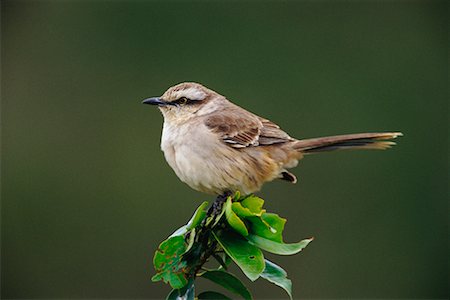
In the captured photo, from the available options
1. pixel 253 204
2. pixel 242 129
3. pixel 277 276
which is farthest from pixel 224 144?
pixel 277 276

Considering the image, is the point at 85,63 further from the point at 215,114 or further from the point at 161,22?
the point at 215,114

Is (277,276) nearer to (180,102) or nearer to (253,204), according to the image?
(253,204)

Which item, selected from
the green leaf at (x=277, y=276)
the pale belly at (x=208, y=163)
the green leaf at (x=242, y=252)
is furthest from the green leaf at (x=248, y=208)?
the pale belly at (x=208, y=163)

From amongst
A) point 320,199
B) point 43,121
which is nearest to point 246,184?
point 320,199

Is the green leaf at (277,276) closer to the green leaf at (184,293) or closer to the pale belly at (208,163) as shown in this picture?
the green leaf at (184,293)

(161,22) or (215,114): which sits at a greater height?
(161,22)

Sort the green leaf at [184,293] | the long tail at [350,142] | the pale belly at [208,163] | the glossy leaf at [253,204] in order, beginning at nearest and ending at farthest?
the green leaf at [184,293]
the glossy leaf at [253,204]
the pale belly at [208,163]
the long tail at [350,142]
